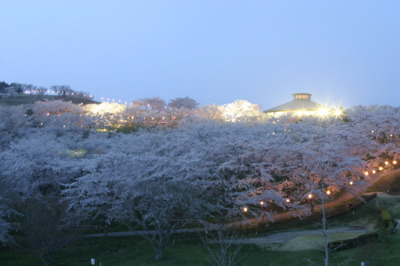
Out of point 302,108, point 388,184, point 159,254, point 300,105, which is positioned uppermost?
point 300,105

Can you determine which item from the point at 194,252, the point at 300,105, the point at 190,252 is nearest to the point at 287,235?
the point at 194,252

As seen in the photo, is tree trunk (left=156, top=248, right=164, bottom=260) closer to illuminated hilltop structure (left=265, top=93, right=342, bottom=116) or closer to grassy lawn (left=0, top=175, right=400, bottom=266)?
grassy lawn (left=0, top=175, right=400, bottom=266)

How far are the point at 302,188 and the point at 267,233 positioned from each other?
674 centimetres

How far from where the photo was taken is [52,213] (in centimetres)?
2202

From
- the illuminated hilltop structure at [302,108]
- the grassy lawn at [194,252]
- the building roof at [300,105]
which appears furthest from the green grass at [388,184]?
the building roof at [300,105]

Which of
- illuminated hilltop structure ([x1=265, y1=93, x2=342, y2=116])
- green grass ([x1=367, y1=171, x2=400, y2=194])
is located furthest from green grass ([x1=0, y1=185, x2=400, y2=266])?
illuminated hilltop structure ([x1=265, y1=93, x2=342, y2=116])

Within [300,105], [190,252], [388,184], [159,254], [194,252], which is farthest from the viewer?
[300,105]

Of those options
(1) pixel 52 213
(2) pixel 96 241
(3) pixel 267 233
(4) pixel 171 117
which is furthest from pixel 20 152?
(4) pixel 171 117

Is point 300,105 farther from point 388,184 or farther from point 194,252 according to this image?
point 194,252

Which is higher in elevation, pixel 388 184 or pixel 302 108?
pixel 302 108

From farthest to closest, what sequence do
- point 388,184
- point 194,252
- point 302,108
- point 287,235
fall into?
1. point 302,108
2. point 388,184
3. point 287,235
4. point 194,252

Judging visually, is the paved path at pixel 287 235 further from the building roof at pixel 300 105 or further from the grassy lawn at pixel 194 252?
the building roof at pixel 300 105

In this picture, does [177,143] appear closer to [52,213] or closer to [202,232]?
[202,232]

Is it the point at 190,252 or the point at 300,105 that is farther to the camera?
the point at 300,105
